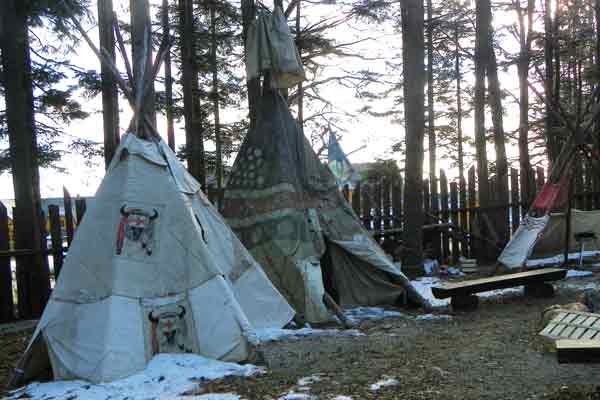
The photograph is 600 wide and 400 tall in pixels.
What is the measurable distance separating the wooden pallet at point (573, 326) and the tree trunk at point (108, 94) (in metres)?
7.48

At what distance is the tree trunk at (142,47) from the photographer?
5.33 metres

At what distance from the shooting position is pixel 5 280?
718cm

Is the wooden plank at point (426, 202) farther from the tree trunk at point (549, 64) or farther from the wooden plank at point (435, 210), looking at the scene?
the tree trunk at point (549, 64)

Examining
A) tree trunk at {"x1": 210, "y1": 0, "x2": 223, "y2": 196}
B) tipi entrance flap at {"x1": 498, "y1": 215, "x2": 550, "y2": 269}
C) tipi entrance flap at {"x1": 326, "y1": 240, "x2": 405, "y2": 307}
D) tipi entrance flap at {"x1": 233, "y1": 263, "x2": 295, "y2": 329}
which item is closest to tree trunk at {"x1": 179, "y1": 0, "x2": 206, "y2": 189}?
tree trunk at {"x1": 210, "y1": 0, "x2": 223, "y2": 196}

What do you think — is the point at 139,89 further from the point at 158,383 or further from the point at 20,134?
the point at 20,134

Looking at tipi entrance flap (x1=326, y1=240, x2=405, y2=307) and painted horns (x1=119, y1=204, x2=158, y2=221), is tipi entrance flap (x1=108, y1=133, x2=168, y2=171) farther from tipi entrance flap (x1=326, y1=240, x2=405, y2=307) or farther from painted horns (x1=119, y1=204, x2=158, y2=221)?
tipi entrance flap (x1=326, y1=240, x2=405, y2=307)

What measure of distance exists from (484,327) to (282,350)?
7.34ft

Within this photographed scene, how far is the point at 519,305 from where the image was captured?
263 inches

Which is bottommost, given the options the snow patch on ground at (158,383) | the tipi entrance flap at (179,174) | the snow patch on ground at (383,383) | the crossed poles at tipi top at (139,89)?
the snow patch on ground at (383,383)

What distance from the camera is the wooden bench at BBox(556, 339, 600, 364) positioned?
2.95 meters

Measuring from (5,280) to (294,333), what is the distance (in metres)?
4.29

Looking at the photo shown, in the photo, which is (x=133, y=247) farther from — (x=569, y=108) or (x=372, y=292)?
(x=569, y=108)

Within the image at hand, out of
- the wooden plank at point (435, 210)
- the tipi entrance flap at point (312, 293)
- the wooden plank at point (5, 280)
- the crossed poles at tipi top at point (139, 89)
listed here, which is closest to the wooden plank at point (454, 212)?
the wooden plank at point (435, 210)

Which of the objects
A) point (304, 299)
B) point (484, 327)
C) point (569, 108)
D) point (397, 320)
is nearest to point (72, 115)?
point (304, 299)
